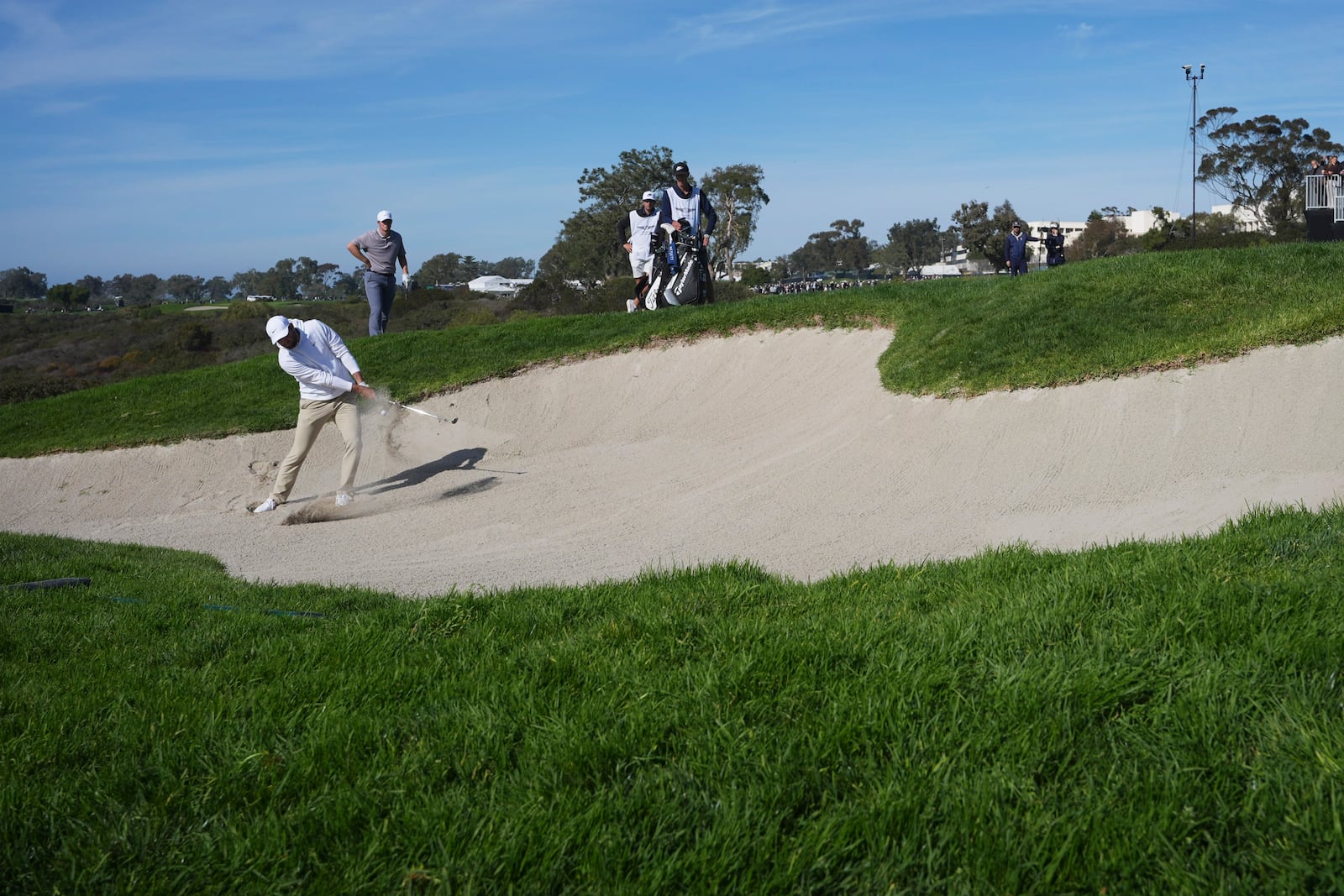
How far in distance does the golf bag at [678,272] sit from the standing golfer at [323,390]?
800 cm

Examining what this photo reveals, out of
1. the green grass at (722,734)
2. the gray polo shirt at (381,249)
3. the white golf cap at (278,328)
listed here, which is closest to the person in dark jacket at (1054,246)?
the gray polo shirt at (381,249)

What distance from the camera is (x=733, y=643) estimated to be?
4496 millimetres

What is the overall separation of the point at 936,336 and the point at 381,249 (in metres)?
9.67

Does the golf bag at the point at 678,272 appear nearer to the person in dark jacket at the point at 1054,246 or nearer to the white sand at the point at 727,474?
the white sand at the point at 727,474

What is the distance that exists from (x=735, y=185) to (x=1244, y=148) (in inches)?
1350

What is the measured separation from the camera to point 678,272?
1923 cm

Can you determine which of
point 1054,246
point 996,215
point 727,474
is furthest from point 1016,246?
point 996,215

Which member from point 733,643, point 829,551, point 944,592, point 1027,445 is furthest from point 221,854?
point 1027,445

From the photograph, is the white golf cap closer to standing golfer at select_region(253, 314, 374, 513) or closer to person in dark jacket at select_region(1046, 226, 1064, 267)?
standing golfer at select_region(253, 314, 374, 513)

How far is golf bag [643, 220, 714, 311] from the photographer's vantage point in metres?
18.8

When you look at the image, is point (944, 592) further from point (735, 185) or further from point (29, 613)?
point (735, 185)

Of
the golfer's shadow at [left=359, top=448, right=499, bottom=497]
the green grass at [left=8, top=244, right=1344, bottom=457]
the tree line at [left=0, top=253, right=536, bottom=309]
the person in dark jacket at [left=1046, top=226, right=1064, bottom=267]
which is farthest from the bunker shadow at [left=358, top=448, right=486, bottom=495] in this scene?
the tree line at [left=0, top=253, right=536, bottom=309]

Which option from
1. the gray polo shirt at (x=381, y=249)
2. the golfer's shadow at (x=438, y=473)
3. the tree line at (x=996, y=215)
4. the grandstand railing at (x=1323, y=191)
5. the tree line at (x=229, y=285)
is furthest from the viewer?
the tree line at (x=229, y=285)

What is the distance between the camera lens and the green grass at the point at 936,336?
11.8m
